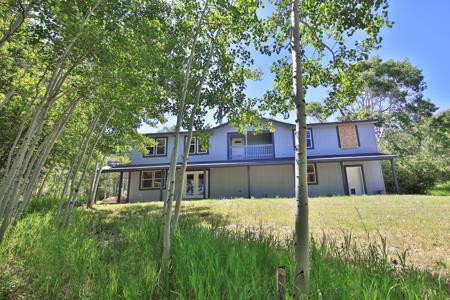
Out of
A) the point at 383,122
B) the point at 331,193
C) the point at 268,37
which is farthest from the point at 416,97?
the point at 268,37

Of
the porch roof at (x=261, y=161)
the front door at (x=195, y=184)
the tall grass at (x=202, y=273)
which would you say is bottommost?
the tall grass at (x=202, y=273)

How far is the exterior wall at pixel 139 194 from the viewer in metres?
19.5

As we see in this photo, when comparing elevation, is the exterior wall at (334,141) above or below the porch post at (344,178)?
above

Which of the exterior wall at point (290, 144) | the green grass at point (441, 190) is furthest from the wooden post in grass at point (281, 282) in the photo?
the green grass at point (441, 190)

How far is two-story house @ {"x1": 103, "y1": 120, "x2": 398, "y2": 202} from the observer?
58.1 ft

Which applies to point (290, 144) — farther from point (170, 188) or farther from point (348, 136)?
point (170, 188)

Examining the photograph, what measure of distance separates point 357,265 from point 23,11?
5624 millimetres

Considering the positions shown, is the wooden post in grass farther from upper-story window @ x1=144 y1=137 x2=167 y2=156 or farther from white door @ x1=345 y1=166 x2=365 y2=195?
upper-story window @ x1=144 y1=137 x2=167 y2=156

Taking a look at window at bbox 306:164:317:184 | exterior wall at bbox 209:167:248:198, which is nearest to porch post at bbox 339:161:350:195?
window at bbox 306:164:317:184

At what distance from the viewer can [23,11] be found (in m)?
3.55

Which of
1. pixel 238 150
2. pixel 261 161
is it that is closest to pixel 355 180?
pixel 261 161

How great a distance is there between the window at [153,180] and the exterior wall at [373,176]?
14609mm

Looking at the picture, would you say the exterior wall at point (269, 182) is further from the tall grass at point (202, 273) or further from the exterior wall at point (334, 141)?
the tall grass at point (202, 273)

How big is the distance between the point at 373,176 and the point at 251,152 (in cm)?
860
